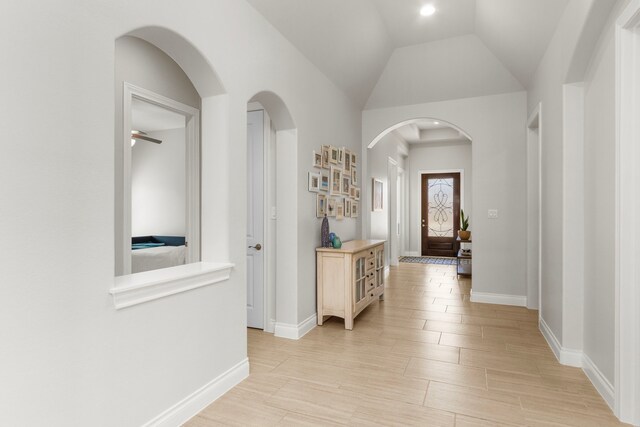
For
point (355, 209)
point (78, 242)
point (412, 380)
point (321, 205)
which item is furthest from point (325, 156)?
point (78, 242)

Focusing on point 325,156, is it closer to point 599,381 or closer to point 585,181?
point 585,181

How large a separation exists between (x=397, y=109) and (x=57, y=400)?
4.82 metres

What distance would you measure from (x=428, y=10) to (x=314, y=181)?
2146 mm

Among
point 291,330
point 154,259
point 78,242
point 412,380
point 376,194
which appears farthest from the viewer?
point 376,194

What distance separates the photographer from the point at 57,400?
1.41 metres

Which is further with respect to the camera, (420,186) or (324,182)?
(420,186)

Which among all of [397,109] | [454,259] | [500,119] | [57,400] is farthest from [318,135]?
[454,259]

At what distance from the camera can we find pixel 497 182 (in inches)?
184

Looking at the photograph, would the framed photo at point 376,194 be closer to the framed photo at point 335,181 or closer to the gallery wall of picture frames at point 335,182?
the gallery wall of picture frames at point 335,182

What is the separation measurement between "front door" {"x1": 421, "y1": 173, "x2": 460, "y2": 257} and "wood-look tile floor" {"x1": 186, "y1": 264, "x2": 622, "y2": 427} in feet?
17.8

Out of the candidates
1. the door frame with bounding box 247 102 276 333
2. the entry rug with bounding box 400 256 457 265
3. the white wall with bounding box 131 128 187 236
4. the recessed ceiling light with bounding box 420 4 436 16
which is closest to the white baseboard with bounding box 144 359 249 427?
the door frame with bounding box 247 102 276 333

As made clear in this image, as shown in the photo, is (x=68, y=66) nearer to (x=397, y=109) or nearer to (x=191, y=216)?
(x=191, y=216)

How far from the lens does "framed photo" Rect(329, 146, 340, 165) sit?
4.01 metres

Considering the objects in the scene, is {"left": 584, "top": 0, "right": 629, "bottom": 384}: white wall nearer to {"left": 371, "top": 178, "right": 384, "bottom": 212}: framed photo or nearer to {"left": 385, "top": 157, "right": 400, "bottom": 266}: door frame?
{"left": 371, "top": 178, "right": 384, "bottom": 212}: framed photo
